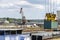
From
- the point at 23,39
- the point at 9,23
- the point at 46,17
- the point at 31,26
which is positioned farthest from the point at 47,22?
the point at 23,39

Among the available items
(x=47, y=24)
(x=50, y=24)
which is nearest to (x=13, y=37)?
(x=47, y=24)

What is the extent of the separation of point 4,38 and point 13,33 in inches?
7.1

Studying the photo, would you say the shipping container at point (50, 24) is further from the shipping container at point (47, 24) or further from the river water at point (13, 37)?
the river water at point (13, 37)

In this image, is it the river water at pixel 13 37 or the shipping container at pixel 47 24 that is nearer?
the river water at pixel 13 37

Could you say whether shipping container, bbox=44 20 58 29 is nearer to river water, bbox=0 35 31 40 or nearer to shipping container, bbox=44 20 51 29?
shipping container, bbox=44 20 51 29

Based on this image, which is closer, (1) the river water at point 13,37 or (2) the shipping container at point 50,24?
(1) the river water at point 13,37

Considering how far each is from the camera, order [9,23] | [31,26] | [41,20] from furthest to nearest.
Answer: [9,23] < [31,26] < [41,20]

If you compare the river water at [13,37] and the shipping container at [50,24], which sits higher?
the river water at [13,37]

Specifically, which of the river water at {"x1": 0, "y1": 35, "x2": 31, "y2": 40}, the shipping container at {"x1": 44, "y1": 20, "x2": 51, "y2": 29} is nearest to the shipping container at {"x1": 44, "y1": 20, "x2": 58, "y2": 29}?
the shipping container at {"x1": 44, "y1": 20, "x2": 51, "y2": 29}

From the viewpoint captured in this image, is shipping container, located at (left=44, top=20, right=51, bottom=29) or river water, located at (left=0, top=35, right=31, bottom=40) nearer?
river water, located at (left=0, top=35, right=31, bottom=40)

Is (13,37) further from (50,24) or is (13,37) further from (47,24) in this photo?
(50,24)

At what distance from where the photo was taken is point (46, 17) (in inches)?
270

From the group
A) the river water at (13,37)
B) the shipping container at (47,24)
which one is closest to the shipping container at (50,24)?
the shipping container at (47,24)

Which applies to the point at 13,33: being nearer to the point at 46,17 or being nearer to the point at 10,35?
the point at 10,35
